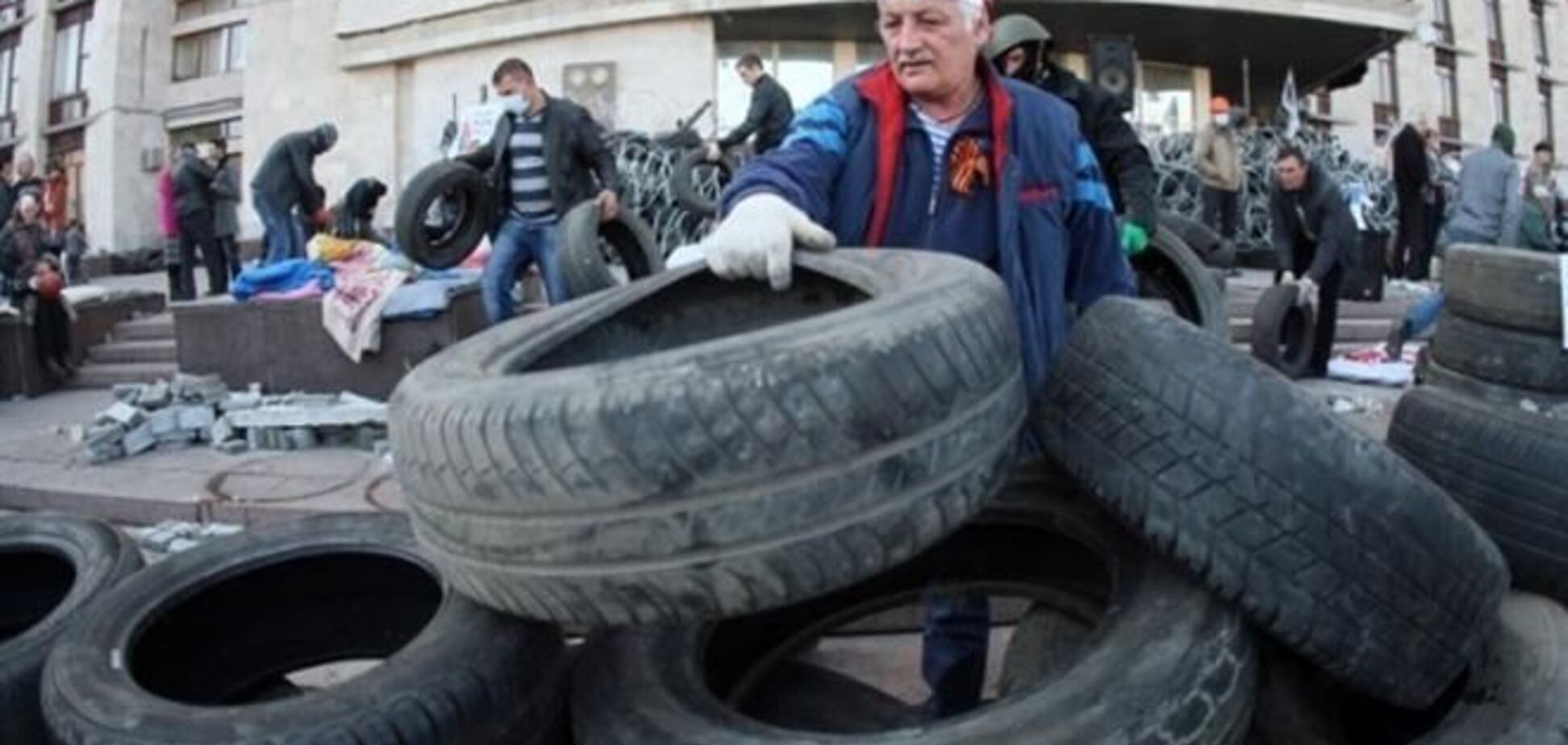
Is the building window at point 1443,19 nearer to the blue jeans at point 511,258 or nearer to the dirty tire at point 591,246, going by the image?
the dirty tire at point 591,246

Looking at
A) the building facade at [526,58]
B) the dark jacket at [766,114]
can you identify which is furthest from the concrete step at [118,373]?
the building facade at [526,58]

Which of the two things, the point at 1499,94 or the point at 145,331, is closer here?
the point at 145,331

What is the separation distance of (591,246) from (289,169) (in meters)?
7.37

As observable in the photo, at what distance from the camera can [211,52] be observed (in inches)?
1344

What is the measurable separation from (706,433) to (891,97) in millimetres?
1139

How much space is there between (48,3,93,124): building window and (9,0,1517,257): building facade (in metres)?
1.06

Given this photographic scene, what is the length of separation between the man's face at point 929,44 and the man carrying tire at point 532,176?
4461mm

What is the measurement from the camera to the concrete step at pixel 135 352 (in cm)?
1074

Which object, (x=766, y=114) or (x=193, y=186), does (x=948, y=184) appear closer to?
(x=766, y=114)

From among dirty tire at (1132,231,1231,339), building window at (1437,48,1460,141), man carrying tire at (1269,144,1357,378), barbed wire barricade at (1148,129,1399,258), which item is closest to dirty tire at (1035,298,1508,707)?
dirty tire at (1132,231,1231,339)

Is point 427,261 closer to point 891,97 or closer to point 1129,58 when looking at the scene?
point 891,97

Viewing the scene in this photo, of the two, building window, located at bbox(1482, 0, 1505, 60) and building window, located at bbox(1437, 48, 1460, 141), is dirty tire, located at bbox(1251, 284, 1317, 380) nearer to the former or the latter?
building window, located at bbox(1437, 48, 1460, 141)

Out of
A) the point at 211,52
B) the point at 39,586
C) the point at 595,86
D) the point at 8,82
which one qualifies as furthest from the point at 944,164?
the point at 8,82

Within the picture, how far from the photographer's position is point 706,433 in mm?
1565
